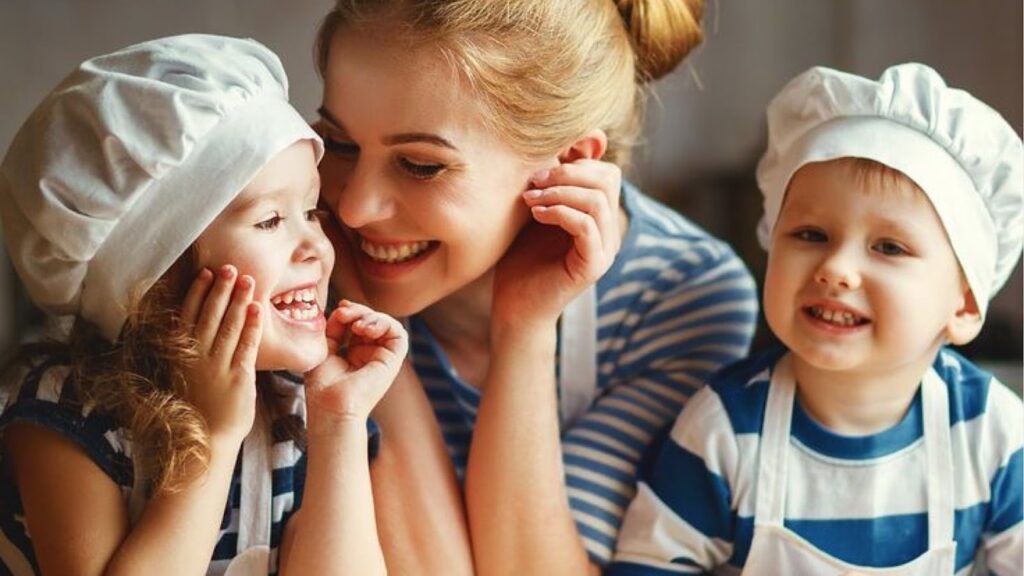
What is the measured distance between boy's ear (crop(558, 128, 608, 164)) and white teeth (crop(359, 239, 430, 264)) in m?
0.15

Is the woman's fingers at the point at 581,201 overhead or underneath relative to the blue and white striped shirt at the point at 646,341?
overhead

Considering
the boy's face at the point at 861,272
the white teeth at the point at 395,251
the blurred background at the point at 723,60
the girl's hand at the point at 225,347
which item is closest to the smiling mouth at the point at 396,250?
the white teeth at the point at 395,251

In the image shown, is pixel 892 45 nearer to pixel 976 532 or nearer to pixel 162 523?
pixel 976 532

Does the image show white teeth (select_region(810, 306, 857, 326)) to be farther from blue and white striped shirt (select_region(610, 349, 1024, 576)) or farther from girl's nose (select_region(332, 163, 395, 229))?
girl's nose (select_region(332, 163, 395, 229))

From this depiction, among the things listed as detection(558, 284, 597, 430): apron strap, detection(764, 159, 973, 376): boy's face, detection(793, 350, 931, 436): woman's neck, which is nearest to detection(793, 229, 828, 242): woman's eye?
detection(764, 159, 973, 376): boy's face

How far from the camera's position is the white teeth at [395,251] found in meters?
1.10

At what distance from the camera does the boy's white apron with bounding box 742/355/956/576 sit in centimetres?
108

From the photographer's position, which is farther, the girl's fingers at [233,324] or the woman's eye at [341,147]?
the woman's eye at [341,147]

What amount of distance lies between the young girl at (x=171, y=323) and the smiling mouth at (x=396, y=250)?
0.34 feet

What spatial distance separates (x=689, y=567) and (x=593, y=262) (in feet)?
0.92

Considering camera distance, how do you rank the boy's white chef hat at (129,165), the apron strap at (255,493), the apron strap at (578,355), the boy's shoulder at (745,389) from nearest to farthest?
the boy's white chef hat at (129,165)
the apron strap at (255,493)
the boy's shoulder at (745,389)
the apron strap at (578,355)

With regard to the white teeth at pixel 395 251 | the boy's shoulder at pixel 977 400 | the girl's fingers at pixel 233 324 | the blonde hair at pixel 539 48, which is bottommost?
the boy's shoulder at pixel 977 400

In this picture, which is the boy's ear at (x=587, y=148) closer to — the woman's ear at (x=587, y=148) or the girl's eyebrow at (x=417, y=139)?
the woman's ear at (x=587, y=148)

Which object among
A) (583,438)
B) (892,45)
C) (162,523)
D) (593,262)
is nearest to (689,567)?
(583,438)
